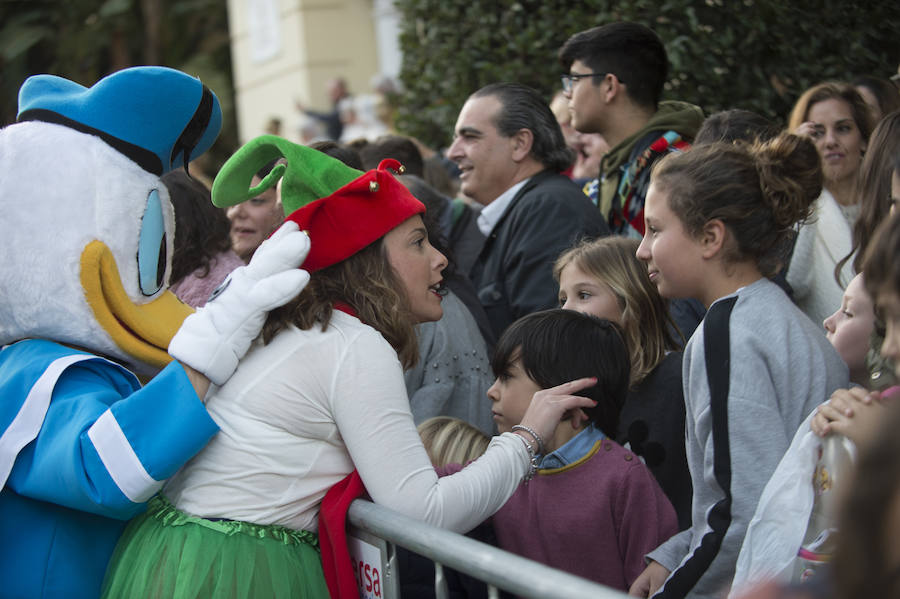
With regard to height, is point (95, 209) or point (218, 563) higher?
point (95, 209)

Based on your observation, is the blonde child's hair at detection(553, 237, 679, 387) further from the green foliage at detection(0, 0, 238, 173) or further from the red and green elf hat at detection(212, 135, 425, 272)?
the green foliage at detection(0, 0, 238, 173)

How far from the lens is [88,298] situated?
9.17ft

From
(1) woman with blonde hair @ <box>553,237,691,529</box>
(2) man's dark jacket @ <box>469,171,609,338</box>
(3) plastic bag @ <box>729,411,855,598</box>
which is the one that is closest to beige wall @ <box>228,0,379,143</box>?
(2) man's dark jacket @ <box>469,171,609,338</box>

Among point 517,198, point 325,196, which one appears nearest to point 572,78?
point 517,198

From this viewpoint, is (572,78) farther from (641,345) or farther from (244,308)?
(244,308)

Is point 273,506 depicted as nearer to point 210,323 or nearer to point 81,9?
point 210,323

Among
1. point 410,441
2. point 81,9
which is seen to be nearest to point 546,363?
point 410,441

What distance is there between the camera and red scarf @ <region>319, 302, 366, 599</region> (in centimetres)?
246

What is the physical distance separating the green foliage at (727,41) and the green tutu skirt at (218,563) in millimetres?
3463

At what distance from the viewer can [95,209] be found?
2842 millimetres

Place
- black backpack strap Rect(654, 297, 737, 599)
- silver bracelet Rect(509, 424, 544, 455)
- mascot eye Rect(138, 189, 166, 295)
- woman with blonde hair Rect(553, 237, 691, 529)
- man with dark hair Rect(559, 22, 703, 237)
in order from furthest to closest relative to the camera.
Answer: man with dark hair Rect(559, 22, 703, 237) → woman with blonde hair Rect(553, 237, 691, 529) → mascot eye Rect(138, 189, 166, 295) → silver bracelet Rect(509, 424, 544, 455) → black backpack strap Rect(654, 297, 737, 599)

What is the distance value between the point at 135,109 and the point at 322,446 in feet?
3.71

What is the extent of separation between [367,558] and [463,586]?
0.34 m

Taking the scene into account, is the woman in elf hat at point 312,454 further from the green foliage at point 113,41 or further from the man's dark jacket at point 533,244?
the green foliage at point 113,41
